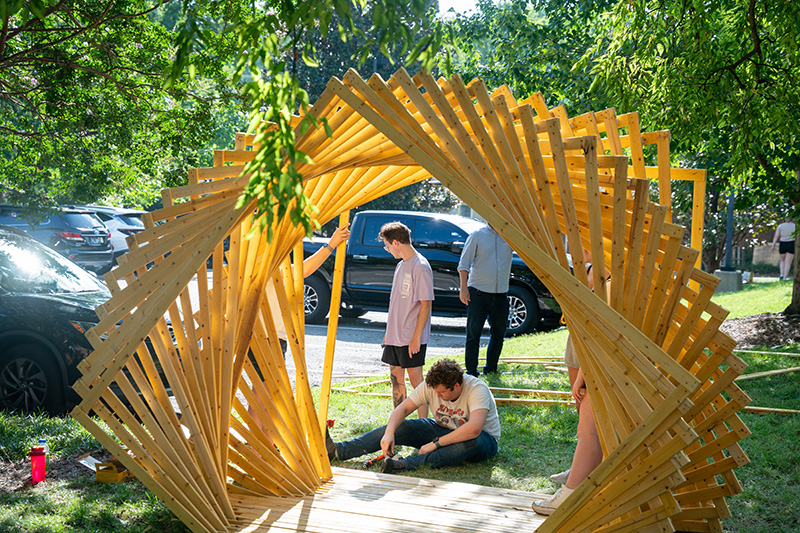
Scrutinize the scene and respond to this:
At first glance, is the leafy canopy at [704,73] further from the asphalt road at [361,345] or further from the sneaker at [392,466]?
the sneaker at [392,466]

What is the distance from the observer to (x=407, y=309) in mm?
6008

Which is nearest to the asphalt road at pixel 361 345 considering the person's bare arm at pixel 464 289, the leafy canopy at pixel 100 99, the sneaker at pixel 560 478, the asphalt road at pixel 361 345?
the asphalt road at pixel 361 345

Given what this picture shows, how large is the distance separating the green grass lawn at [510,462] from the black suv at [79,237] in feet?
36.7

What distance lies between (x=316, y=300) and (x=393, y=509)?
8.16m

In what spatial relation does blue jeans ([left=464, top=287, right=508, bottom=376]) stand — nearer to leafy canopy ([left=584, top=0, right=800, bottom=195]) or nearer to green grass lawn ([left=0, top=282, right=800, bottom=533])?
green grass lawn ([left=0, top=282, right=800, bottom=533])

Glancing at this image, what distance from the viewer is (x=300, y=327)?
195 inches

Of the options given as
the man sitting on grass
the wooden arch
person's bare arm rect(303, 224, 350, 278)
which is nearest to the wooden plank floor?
the wooden arch

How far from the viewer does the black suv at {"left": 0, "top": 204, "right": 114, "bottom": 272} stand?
16.1 meters

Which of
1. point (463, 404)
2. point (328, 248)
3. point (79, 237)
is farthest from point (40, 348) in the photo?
point (79, 237)

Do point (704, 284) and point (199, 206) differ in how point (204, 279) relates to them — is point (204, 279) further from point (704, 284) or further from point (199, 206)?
point (704, 284)

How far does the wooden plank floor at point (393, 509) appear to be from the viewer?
4016mm

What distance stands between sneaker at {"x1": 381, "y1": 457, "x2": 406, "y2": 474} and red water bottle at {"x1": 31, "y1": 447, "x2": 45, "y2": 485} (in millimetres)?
2424

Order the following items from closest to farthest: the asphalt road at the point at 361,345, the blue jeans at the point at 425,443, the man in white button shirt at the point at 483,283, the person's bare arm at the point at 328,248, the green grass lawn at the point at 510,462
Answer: the green grass lawn at the point at 510,462 → the blue jeans at the point at 425,443 → the person's bare arm at the point at 328,248 → the man in white button shirt at the point at 483,283 → the asphalt road at the point at 361,345

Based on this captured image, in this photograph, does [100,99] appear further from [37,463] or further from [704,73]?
[704,73]
